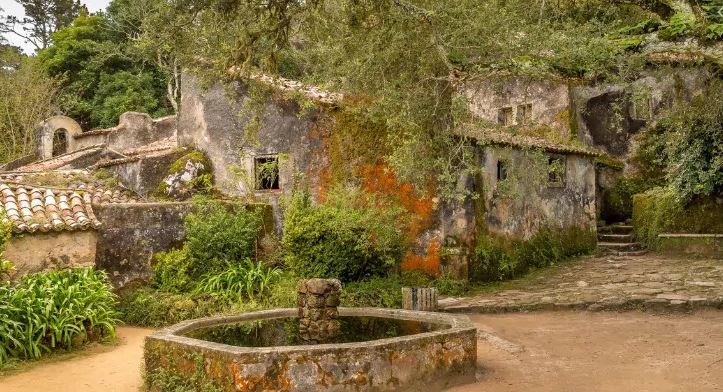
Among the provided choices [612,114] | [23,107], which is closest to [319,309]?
[612,114]

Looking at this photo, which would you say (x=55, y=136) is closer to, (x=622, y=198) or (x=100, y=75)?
(x=100, y=75)

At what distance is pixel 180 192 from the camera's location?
1630cm

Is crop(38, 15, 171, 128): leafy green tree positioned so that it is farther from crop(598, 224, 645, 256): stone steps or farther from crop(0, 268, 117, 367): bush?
crop(598, 224, 645, 256): stone steps

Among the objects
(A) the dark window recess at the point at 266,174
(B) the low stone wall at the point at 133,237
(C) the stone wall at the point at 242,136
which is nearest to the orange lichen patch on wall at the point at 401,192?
(C) the stone wall at the point at 242,136

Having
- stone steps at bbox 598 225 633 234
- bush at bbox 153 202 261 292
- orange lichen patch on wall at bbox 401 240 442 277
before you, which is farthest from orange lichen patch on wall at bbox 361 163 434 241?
stone steps at bbox 598 225 633 234

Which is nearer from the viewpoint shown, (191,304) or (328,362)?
(328,362)

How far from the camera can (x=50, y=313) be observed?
974 centimetres

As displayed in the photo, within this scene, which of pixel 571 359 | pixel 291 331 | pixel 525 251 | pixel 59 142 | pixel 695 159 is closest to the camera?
pixel 291 331

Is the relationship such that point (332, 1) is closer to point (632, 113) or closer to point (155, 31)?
point (155, 31)

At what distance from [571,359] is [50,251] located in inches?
356

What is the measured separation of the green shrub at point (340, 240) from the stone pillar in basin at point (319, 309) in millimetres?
4262

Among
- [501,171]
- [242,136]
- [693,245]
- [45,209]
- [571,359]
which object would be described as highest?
[242,136]

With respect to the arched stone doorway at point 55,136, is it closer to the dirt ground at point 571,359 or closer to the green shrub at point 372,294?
the dirt ground at point 571,359

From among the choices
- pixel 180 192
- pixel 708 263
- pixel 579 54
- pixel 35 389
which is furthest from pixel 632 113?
pixel 35 389
